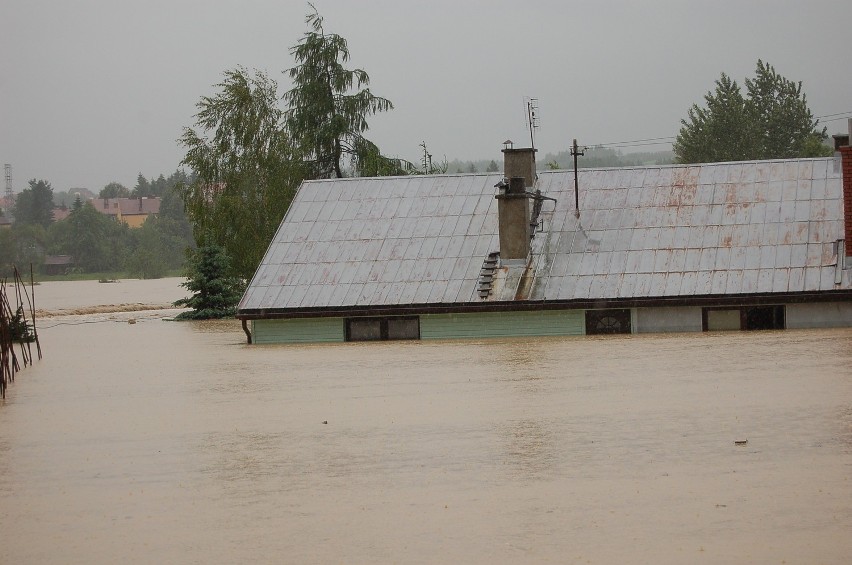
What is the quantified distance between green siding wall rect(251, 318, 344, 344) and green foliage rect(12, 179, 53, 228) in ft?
438

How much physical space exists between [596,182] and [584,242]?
345cm

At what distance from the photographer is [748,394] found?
21.3m

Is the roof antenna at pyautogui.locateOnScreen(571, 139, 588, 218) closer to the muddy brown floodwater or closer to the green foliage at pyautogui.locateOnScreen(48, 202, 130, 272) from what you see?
the muddy brown floodwater

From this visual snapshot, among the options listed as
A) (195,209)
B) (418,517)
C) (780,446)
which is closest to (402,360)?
(780,446)

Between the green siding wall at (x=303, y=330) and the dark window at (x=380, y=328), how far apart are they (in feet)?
1.18

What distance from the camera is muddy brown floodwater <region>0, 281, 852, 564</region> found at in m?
12.2

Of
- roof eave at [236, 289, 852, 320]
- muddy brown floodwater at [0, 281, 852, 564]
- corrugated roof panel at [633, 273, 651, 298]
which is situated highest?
corrugated roof panel at [633, 273, 651, 298]

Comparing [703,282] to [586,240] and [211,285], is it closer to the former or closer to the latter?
[586,240]

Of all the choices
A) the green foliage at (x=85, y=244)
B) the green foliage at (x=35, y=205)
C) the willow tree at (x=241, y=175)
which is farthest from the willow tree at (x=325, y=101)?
the green foliage at (x=35, y=205)

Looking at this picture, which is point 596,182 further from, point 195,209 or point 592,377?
point 195,209

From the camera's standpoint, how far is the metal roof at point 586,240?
112ft

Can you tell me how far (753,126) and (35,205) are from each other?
109 m

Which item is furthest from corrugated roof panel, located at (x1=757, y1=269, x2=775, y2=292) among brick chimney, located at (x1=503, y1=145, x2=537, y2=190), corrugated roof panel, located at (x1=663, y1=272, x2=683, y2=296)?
brick chimney, located at (x1=503, y1=145, x2=537, y2=190)

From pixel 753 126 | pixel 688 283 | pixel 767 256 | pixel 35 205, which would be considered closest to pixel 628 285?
pixel 688 283
